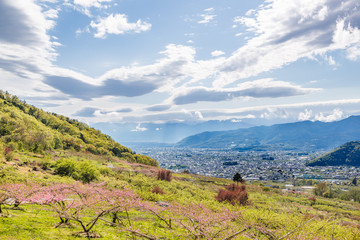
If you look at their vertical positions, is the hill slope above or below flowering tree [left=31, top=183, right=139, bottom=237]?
above

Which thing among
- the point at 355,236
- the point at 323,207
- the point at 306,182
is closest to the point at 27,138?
the point at 355,236

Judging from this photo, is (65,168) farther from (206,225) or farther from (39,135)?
(206,225)

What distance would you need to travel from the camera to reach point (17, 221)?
977 centimetres

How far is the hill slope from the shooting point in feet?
112

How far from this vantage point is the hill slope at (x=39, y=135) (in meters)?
34.0

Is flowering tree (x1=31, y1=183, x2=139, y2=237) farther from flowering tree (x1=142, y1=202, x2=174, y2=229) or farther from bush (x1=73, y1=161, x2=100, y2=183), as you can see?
bush (x1=73, y1=161, x2=100, y2=183)

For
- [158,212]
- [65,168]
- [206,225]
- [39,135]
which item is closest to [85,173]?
[65,168]

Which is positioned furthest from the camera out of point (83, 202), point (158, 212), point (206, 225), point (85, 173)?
point (85, 173)

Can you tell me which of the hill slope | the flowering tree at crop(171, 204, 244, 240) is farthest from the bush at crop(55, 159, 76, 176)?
the flowering tree at crop(171, 204, 244, 240)

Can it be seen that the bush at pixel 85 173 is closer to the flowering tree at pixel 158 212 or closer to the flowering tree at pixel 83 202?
the flowering tree at pixel 83 202

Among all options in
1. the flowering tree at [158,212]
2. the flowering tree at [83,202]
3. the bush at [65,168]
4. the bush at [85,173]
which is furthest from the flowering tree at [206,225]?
the bush at [65,168]

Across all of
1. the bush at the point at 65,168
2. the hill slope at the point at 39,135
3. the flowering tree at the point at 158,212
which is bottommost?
the flowering tree at the point at 158,212

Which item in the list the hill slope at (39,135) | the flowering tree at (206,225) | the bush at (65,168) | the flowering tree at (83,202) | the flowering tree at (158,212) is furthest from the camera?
the hill slope at (39,135)

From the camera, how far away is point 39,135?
118 feet
